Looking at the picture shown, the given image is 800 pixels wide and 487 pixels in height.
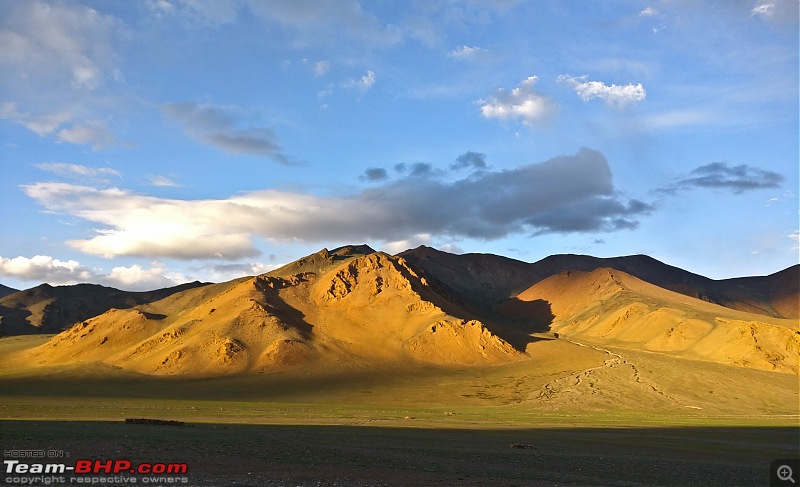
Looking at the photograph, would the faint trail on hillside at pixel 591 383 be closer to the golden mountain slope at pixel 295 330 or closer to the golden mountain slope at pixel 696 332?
the golden mountain slope at pixel 295 330

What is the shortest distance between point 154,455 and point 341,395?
68.7 metres

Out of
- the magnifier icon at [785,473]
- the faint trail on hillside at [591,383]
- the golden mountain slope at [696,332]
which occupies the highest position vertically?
the golden mountain slope at [696,332]

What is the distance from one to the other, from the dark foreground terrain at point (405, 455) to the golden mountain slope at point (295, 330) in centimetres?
8433

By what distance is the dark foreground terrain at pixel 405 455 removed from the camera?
2044 centimetres

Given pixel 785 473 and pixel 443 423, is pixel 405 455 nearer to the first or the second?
Result: pixel 785 473

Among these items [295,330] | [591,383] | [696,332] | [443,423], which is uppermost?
[295,330]

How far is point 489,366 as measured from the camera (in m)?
121

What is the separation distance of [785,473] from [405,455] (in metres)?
18.6

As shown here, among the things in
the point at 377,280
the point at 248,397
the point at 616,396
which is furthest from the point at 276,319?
the point at 616,396

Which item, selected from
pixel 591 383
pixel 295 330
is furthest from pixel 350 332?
pixel 591 383

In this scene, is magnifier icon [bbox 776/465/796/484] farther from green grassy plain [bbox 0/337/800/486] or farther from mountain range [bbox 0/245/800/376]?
mountain range [bbox 0/245/800/376]

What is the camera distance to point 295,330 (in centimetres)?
13350

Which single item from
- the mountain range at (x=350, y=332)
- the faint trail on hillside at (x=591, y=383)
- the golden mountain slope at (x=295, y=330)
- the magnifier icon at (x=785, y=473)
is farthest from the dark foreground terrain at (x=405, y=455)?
the golden mountain slope at (x=295, y=330)

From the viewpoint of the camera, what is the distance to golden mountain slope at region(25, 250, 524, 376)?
120 meters
